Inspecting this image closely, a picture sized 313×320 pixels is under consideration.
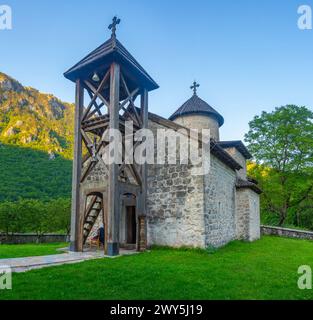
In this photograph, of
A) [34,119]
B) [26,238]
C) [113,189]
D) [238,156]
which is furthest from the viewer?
[34,119]

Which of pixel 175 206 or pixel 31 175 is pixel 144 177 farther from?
pixel 31 175

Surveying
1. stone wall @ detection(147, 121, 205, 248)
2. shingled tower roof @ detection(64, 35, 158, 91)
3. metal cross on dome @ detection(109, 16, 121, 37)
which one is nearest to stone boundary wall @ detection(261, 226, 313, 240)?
stone wall @ detection(147, 121, 205, 248)

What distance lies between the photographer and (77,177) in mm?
10594

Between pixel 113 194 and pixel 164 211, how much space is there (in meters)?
2.69

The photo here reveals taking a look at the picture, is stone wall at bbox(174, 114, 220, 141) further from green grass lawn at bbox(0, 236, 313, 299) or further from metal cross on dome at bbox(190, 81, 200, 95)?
green grass lawn at bbox(0, 236, 313, 299)

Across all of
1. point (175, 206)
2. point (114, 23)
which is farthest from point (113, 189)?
point (114, 23)

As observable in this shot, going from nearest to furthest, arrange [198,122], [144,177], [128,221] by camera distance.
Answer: [144,177] < [128,221] < [198,122]

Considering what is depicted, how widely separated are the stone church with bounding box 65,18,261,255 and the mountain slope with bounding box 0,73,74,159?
31.1 meters

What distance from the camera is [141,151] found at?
38.2ft

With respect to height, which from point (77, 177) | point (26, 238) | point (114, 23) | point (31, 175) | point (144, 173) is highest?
point (114, 23)

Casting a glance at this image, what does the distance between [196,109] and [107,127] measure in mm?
8448

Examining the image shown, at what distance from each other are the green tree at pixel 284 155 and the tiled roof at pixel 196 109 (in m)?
8.08
